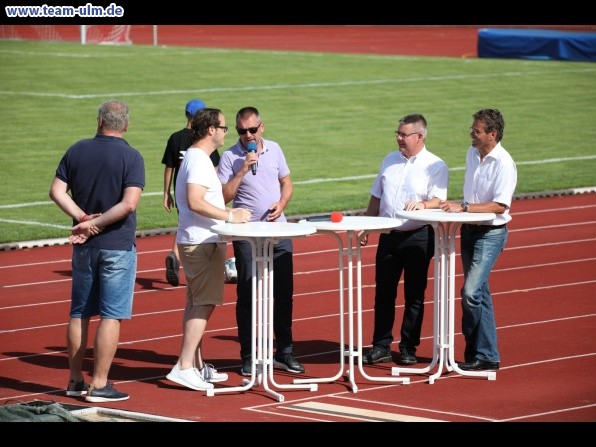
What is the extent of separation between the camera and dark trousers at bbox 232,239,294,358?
10930mm

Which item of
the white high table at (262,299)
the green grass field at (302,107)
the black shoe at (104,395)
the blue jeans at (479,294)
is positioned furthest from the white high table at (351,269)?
the green grass field at (302,107)

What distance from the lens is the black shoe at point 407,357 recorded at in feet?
36.9

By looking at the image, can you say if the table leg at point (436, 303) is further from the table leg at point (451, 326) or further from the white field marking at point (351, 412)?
the white field marking at point (351, 412)

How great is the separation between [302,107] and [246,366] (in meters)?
21.7

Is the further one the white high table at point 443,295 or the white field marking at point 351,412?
the white high table at point 443,295

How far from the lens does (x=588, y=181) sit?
22438 mm

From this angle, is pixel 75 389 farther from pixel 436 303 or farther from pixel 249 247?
pixel 436 303

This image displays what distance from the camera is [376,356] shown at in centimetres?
1128

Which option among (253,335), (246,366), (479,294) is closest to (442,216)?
(479,294)

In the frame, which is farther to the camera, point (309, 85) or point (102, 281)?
point (309, 85)

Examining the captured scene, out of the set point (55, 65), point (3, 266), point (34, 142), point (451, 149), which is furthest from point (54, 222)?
point (55, 65)

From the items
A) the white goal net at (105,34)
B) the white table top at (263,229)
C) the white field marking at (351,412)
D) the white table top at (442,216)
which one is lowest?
the white field marking at (351,412)

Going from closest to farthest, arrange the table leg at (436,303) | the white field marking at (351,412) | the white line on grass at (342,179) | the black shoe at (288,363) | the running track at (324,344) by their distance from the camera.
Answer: the white field marking at (351,412) → the running track at (324,344) → the table leg at (436,303) → the black shoe at (288,363) → the white line on grass at (342,179)

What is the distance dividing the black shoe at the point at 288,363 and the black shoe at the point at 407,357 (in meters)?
0.86
